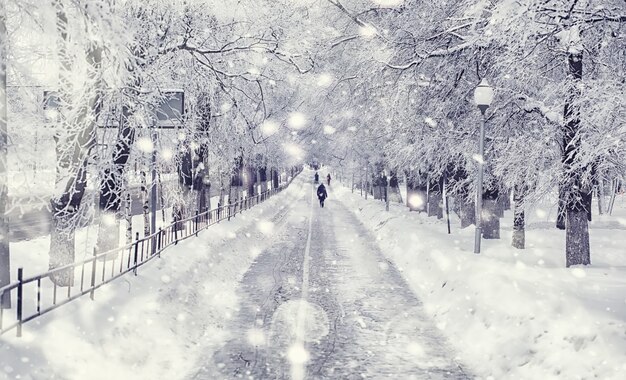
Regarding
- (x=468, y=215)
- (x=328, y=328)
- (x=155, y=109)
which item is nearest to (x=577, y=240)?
(x=328, y=328)

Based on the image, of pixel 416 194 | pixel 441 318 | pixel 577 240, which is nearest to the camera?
pixel 441 318

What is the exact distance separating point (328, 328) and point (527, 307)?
3.33 metres

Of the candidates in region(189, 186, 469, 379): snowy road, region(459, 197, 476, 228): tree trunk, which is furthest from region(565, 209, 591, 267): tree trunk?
region(459, 197, 476, 228): tree trunk

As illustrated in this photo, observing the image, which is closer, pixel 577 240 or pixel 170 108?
pixel 170 108

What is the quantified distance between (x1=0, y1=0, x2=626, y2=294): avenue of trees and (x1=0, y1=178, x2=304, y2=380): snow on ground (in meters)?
0.86

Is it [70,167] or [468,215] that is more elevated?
[70,167]

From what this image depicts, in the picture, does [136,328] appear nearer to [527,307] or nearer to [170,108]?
[170,108]

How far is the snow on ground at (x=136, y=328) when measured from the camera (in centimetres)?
656

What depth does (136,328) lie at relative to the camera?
28.2ft

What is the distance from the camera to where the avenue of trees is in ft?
25.4

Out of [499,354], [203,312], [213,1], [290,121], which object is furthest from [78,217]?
[290,121]

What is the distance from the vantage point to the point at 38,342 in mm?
6715

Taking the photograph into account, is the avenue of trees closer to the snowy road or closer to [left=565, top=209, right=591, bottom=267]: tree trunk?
[left=565, top=209, right=591, bottom=267]: tree trunk

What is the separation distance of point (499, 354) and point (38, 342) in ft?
19.1
